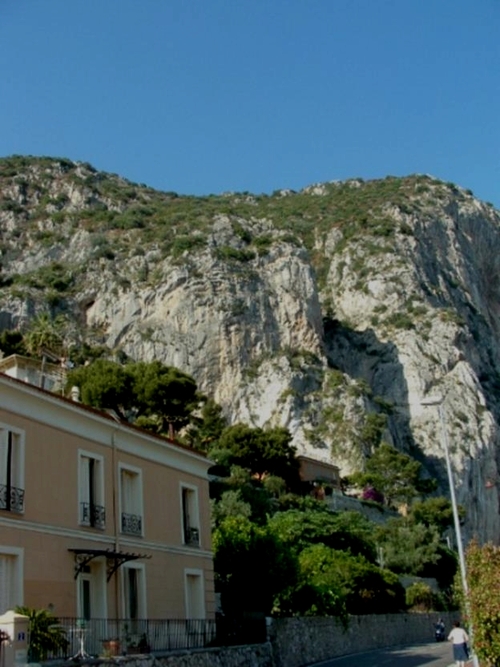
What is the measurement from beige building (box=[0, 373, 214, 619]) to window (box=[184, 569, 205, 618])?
0.03 metres

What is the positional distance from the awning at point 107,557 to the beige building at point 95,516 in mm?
33

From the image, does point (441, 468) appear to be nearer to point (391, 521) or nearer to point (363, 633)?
point (391, 521)

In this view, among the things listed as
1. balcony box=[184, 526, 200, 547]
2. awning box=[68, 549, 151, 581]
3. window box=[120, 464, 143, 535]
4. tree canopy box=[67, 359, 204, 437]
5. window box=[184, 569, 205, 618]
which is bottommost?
window box=[184, 569, 205, 618]

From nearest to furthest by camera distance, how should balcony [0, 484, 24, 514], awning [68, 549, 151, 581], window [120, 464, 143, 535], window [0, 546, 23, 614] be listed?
window [0, 546, 23, 614], balcony [0, 484, 24, 514], awning [68, 549, 151, 581], window [120, 464, 143, 535]

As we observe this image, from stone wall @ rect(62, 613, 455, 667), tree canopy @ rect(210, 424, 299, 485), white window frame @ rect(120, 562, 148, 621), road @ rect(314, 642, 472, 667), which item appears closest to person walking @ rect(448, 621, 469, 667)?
road @ rect(314, 642, 472, 667)

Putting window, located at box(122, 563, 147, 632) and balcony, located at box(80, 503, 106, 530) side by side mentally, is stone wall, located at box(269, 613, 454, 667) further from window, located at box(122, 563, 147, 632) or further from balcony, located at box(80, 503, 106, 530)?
balcony, located at box(80, 503, 106, 530)

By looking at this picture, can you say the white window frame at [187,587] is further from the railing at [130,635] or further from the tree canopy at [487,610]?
the tree canopy at [487,610]

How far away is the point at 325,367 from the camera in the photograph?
10075 centimetres

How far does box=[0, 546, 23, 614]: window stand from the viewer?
1895 centimetres

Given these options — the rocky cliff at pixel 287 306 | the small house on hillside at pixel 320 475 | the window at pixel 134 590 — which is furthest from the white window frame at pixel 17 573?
the rocky cliff at pixel 287 306

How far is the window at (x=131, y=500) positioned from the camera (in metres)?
24.2

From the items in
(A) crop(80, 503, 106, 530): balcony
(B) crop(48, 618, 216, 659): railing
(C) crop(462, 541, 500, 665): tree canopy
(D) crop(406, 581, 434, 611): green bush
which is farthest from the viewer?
(D) crop(406, 581, 434, 611): green bush

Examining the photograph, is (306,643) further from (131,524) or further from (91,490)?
(91,490)

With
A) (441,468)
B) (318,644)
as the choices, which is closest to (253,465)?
(441,468)
